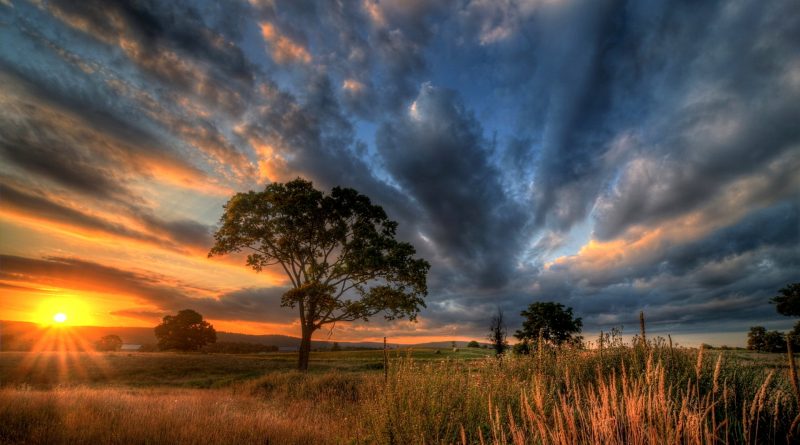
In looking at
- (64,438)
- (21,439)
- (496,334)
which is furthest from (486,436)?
(496,334)

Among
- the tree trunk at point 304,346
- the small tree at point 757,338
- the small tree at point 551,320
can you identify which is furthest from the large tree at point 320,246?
the small tree at point 757,338

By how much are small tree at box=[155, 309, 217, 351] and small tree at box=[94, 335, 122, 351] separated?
40.9 feet

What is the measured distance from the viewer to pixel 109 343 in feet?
215

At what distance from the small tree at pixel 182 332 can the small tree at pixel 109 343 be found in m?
12.5

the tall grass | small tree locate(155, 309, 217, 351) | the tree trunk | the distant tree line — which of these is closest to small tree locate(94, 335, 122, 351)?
small tree locate(155, 309, 217, 351)

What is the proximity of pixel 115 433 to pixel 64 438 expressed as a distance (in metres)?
0.89

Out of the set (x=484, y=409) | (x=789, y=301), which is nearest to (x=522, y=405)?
(x=484, y=409)

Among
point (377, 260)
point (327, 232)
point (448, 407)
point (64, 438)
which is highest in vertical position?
point (327, 232)

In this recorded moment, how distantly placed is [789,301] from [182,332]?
81816 millimetres

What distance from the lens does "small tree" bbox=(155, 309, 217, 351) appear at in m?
56.5

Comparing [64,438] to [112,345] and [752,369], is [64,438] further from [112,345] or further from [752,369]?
[112,345]

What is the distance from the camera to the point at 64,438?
8125 mm

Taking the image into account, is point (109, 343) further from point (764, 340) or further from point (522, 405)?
point (764, 340)

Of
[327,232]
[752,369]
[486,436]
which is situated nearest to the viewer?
[486,436]
